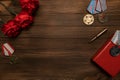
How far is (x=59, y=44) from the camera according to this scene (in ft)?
6.17

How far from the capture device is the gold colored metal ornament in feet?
6.06

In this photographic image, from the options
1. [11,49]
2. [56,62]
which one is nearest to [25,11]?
[11,49]

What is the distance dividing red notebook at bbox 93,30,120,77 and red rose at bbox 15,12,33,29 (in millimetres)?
541

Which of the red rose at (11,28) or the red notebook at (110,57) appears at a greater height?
the red rose at (11,28)

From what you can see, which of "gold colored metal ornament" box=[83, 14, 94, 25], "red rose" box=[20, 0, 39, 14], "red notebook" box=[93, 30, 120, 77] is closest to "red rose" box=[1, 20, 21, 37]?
"red rose" box=[20, 0, 39, 14]

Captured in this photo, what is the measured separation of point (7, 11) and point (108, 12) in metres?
0.75

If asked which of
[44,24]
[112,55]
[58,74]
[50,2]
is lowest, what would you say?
[58,74]

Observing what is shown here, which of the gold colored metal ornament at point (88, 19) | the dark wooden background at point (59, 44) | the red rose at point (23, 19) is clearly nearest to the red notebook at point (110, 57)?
the dark wooden background at point (59, 44)

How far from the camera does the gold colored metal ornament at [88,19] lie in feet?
6.06

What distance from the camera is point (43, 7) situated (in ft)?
6.30

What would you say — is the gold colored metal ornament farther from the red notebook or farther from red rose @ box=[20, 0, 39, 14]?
red rose @ box=[20, 0, 39, 14]

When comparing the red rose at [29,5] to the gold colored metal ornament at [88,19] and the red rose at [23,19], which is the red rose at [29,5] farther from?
the gold colored metal ornament at [88,19]

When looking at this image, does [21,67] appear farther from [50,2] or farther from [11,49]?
[50,2]

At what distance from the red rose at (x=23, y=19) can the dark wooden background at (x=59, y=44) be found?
0.18 feet
